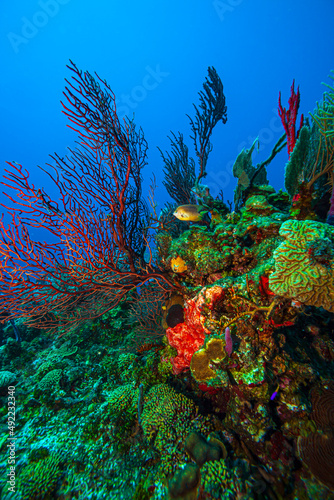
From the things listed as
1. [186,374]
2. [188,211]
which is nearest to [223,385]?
[186,374]

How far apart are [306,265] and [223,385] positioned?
A: 191 centimetres

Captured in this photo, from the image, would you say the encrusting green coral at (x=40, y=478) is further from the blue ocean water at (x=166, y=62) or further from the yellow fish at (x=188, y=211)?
the blue ocean water at (x=166, y=62)

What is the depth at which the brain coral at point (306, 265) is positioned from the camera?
7.17ft

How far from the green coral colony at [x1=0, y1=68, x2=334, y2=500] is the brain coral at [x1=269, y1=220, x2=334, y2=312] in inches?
0.5

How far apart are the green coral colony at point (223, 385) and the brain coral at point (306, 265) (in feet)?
0.04

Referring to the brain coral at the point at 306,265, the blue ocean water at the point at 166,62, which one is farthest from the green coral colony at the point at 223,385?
the blue ocean water at the point at 166,62

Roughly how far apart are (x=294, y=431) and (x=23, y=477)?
3803mm

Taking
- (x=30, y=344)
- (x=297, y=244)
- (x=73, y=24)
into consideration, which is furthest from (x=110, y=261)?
(x=73, y=24)

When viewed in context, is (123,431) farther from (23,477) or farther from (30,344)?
(30,344)

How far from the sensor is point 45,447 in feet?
10.7

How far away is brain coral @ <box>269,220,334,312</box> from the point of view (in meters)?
2.19

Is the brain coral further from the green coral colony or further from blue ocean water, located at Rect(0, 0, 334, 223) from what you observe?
blue ocean water, located at Rect(0, 0, 334, 223)

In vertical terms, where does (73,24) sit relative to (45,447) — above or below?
above

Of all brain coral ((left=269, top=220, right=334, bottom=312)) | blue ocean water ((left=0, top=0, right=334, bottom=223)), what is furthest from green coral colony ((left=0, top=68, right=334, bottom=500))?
blue ocean water ((left=0, top=0, right=334, bottom=223))
